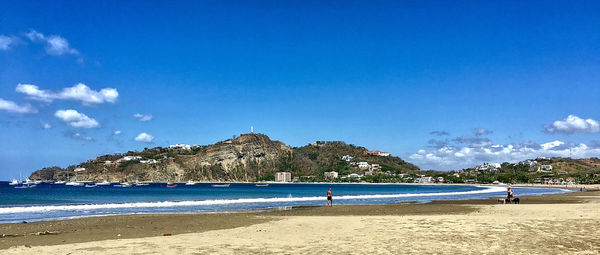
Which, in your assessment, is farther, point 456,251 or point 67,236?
point 67,236

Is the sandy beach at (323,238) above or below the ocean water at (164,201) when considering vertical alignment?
above

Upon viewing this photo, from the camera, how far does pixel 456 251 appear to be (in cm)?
1156

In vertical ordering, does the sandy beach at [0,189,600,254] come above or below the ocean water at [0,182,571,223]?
above

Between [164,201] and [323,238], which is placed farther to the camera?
[164,201]

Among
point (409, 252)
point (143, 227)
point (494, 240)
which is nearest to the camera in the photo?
point (409, 252)

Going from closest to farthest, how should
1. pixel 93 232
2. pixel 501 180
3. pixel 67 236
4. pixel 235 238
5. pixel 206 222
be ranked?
pixel 235 238, pixel 67 236, pixel 93 232, pixel 206 222, pixel 501 180

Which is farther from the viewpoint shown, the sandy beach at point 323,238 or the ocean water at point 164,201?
the ocean water at point 164,201

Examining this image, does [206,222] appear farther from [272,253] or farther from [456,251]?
[456,251]

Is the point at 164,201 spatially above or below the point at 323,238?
below

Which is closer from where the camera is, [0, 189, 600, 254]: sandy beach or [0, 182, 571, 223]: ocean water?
[0, 189, 600, 254]: sandy beach

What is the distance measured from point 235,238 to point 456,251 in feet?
24.6

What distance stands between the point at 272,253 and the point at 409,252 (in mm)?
3805

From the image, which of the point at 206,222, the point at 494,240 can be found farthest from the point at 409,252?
the point at 206,222

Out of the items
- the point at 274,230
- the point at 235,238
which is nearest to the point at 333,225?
the point at 274,230
